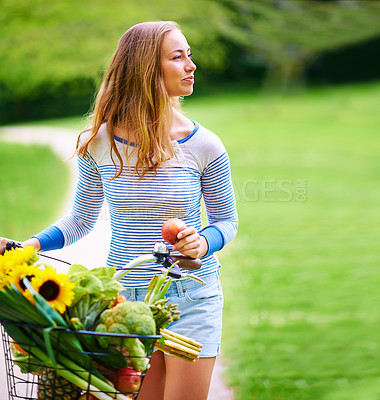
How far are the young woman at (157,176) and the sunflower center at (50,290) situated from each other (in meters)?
0.51

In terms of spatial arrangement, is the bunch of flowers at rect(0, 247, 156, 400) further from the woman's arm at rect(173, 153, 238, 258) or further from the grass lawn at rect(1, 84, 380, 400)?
the grass lawn at rect(1, 84, 380, 400)

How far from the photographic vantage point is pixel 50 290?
49.5 inches

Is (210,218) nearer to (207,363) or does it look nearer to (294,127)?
(207,363)

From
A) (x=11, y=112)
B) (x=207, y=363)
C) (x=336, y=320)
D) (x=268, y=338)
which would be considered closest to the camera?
(x=207, y=363)

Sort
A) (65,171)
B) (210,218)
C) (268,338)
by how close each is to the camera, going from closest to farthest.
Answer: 1. (210,218)
2. (268,338)
3. (65,171)

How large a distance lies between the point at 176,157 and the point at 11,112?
34.6ft

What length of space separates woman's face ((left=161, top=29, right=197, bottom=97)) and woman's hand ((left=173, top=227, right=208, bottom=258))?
1.55ft

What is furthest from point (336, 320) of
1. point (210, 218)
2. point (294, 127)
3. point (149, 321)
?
point (294, 127)

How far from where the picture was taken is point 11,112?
1177 centimetres

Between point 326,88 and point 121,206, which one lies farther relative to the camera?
point 326,88

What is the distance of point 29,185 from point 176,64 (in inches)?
338

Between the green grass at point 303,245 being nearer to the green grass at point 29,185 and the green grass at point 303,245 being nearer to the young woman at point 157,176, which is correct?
the young woman at point 157,176

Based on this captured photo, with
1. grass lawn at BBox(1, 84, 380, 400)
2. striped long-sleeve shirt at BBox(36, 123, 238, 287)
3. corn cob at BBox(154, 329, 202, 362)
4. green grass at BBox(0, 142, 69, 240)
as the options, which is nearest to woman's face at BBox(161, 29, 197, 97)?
striped long-sleeve shirt at BBox(36, 123, 238, 287)

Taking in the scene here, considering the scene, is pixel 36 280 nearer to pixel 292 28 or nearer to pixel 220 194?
pixel 220 194
